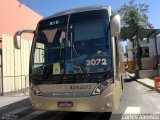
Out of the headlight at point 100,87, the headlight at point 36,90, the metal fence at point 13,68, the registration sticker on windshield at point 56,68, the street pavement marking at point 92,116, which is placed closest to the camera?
the headlight at point 100,87

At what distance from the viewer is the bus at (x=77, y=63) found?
8.04 metres

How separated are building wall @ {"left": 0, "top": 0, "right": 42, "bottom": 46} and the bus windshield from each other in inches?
437

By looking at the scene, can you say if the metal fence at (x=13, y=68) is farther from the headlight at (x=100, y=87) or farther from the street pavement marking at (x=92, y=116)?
the headlight at (x=100, y=87)

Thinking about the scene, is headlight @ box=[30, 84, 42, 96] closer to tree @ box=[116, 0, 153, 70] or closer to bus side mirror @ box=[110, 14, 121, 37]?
bus side mirror @ box=[110, 14, 121, 37]

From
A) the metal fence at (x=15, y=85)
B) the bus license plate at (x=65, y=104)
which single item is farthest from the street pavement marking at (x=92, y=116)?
the metal fence at (x=15, y=85)

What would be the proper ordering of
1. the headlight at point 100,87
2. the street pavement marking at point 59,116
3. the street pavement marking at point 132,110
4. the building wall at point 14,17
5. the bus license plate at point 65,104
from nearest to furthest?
the headlight at point 100,87 → the bus license plate at point 65,104 → the street pavement marking at point 59,116 → the street pavement marking at point 132,110 → the building wall at point 14,17

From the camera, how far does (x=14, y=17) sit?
21922 mm

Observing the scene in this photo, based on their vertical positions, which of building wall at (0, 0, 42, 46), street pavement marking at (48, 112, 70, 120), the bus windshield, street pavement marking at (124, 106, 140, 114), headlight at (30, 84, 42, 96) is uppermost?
building wall at (0, 0, 42, 46)

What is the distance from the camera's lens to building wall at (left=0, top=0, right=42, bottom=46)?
65.1 feet

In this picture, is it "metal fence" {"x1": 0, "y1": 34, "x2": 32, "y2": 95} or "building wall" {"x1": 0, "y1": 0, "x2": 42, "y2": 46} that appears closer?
"metal fence" {"x1": 0, "y1": 34, "x2": 32, "y2": 95}

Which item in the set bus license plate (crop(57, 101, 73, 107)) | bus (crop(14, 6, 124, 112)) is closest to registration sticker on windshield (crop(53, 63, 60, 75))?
bus (crop(14, 6, 124, 112))

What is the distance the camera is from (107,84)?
315 inches

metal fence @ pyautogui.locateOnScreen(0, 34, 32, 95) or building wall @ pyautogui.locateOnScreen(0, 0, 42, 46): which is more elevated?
building wall @ pyautogui.locateOnScreen(0, 0, 42, 46)

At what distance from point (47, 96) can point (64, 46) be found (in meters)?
1.42
